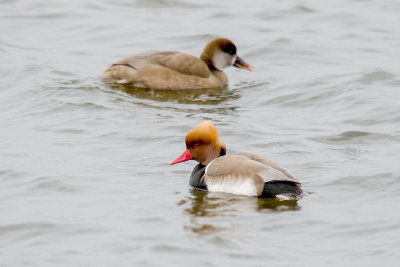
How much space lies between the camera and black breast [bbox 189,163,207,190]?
930 cm

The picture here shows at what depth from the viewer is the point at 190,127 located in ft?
38.7

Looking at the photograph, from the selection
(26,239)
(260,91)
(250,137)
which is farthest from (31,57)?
(26,239)

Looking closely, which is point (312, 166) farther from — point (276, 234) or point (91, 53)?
point (91, 53)

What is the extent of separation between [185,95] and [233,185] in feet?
15.3

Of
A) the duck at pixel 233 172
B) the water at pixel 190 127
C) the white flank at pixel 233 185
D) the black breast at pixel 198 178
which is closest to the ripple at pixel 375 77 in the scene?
the water at pixel 190 127

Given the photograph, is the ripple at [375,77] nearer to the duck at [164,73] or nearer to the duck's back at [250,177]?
the duck at [164,73]

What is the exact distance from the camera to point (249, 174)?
352 inches

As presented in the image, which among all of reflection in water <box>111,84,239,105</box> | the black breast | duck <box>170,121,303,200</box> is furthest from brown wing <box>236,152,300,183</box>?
reflection in water <box>111,84,239,105</box>

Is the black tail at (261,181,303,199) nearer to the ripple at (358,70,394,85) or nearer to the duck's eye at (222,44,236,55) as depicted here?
the ripple at (358,70,394,85)

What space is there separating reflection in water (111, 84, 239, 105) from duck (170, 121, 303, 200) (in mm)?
3699

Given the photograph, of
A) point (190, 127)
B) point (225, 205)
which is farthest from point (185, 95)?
point (225, 205)

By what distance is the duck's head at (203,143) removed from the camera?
372 inches

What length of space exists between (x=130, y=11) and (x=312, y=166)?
9.90m

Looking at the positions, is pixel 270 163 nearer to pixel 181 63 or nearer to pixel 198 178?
pixel 198 178
